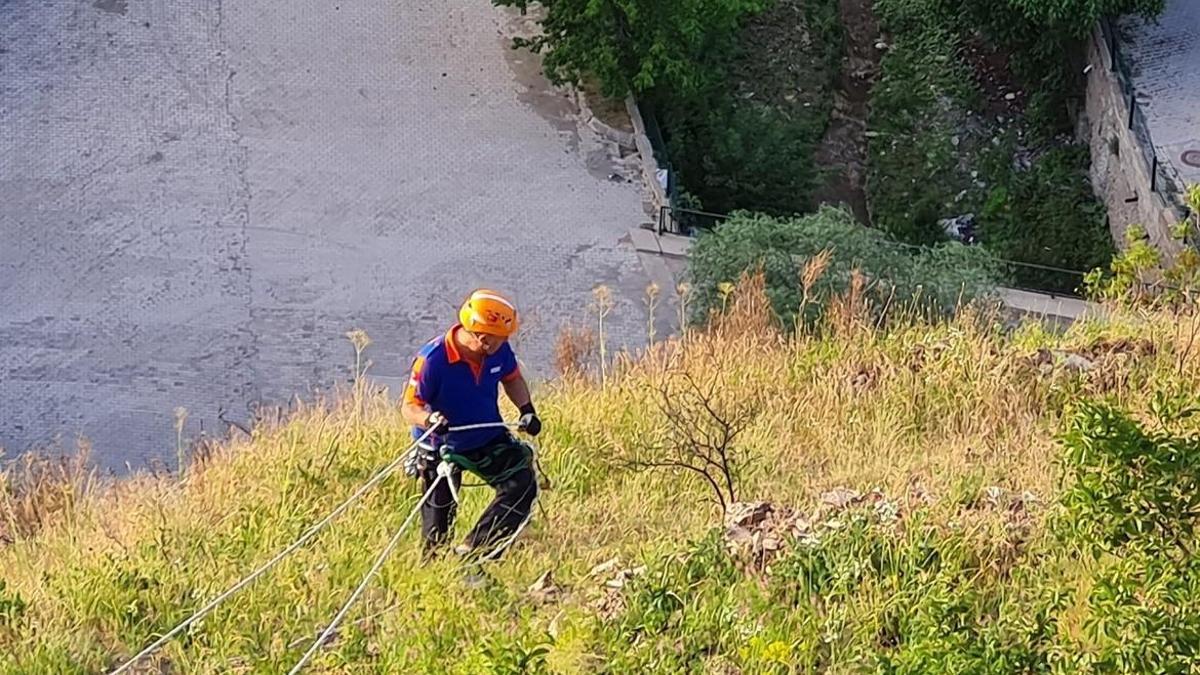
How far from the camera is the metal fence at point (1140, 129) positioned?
13.9m

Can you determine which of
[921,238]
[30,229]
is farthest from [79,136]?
[921,238]

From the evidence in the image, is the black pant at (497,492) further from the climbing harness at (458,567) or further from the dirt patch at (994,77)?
the dirt patch at (994,77)

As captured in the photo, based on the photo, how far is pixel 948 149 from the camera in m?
16.6

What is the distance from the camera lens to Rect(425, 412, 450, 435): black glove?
543 cm

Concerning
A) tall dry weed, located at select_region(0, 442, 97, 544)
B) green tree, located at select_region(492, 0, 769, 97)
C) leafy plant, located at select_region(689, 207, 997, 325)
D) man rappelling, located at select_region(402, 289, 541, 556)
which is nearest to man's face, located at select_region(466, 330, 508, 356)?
man rappelling, located at select_region(402, 289, 541, 556)

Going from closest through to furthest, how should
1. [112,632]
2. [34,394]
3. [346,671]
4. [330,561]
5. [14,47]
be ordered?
[346,671] → [112,632] → [330,561] → [34,394] → [14,47]

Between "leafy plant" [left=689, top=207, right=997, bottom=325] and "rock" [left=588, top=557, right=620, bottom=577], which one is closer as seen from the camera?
"rock" [left=588, top=557, right=620, bottom=577]

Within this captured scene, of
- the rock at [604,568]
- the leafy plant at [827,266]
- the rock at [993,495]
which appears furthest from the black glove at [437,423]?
the leafy plant at [827,266]

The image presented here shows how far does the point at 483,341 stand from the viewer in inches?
215

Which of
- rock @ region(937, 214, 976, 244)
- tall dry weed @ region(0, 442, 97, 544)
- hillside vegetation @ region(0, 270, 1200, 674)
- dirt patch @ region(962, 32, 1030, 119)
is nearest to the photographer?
hillside vegetation @ region(0, 270, 1200, 674)

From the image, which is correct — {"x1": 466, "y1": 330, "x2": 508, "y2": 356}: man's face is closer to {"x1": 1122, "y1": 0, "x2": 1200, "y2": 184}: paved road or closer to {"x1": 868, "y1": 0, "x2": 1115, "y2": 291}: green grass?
{"x1": 868, "y1": 0, "x2": 1115, "y2": 291}: green grass

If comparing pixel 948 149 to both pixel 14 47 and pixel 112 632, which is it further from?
pixel 112 632

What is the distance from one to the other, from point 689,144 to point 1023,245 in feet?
12.6

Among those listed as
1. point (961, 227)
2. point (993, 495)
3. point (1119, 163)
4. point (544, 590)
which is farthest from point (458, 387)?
point (1119, 163)
